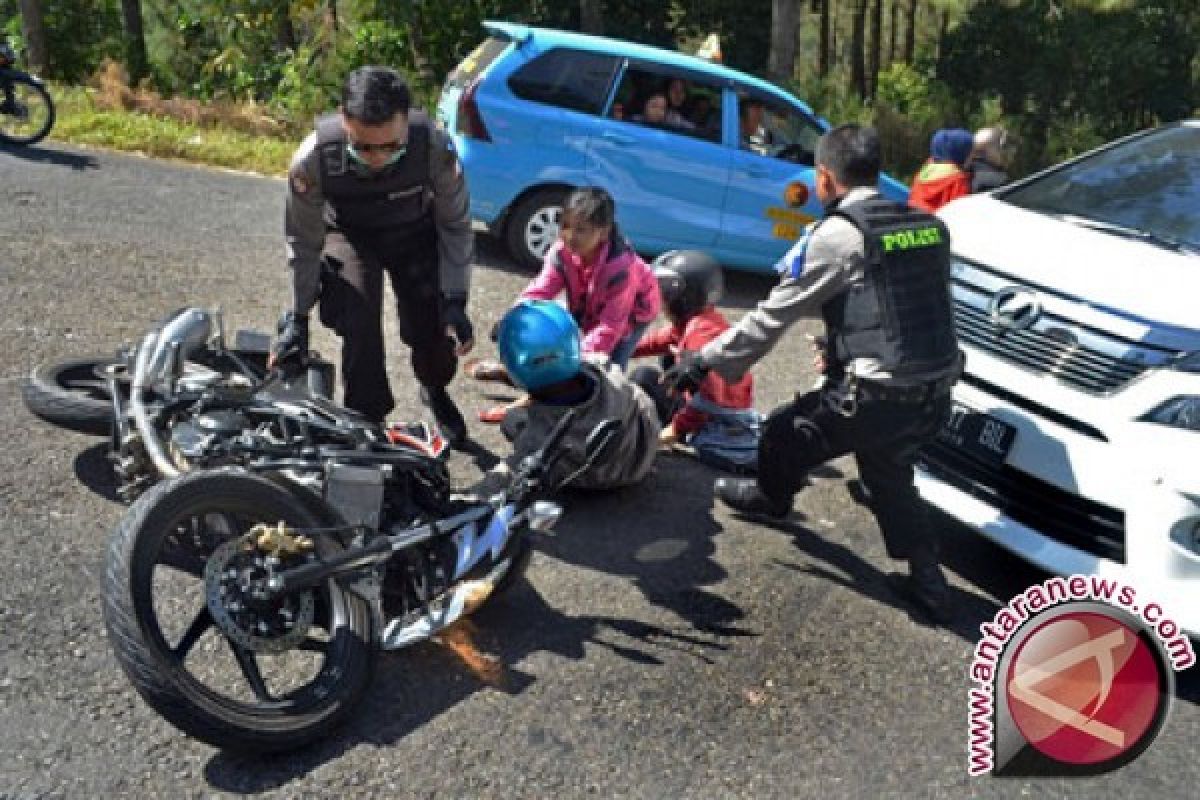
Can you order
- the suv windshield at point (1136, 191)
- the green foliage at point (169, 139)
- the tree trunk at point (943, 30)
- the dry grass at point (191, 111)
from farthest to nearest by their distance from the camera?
the tree trunk at point (943, 30)
the dry grass at point (191, 111)
the green foliage at point (169, 139)
the suv windshield at point (1136, 191)

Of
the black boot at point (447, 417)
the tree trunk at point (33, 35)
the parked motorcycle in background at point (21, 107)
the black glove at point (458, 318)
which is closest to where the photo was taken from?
the black glove at point (458, 318)

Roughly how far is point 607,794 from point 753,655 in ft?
2.93

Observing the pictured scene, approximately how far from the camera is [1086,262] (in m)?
4.35

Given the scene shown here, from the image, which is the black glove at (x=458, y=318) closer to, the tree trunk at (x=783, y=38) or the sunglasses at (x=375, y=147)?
the sunglasses at (x=375, y=147)

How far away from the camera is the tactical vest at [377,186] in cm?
416

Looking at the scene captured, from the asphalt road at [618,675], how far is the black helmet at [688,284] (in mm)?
749

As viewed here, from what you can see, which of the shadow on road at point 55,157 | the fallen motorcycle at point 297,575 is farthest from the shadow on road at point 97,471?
the shadow on road at point 55,157

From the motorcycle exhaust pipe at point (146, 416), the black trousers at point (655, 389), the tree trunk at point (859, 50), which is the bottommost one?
the tree trunk at point (859, 50)

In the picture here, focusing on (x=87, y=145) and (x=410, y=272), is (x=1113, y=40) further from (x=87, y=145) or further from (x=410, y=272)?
(x=410, y=272)

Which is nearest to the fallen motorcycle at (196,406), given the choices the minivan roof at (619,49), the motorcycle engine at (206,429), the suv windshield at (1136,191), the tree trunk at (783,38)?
the motorcycle engine at (206,429)

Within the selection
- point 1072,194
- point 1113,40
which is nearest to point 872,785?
point 1072,194

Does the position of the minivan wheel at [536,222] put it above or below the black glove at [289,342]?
below

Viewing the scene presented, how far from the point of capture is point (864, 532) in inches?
189

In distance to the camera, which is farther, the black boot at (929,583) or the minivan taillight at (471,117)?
the minivan taillight at (471,117)
